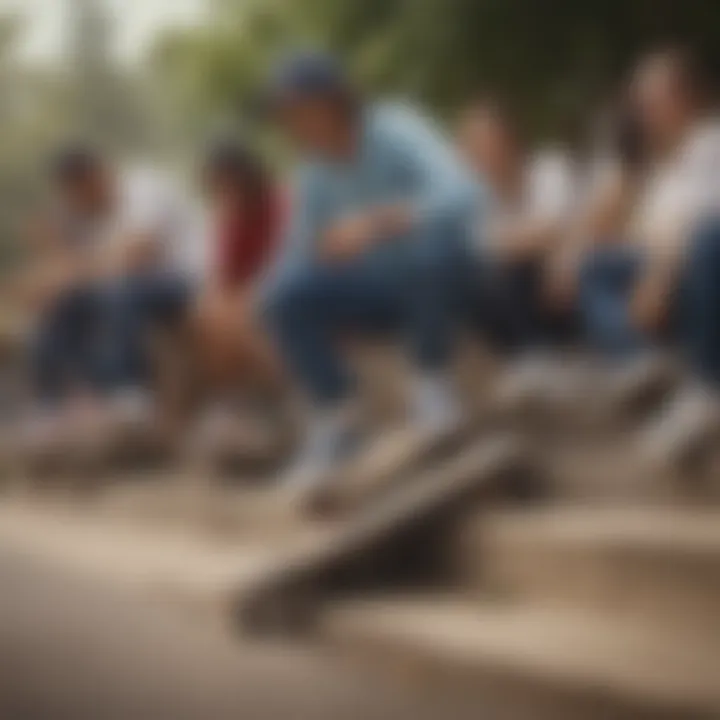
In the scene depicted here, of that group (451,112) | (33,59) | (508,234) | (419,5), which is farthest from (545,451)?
(33,59)

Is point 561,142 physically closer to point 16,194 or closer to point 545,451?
point 545,451

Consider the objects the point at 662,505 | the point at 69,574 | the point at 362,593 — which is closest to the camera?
the point at 662,505

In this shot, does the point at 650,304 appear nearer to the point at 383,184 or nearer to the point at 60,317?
the point at 383,184

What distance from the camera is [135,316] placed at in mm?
1999

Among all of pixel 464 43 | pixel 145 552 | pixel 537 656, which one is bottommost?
pixel 537 656

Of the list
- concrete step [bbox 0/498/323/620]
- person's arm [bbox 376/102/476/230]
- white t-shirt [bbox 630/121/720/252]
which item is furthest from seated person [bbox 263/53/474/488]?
white t-shirt [bbox 630/121/720/252]

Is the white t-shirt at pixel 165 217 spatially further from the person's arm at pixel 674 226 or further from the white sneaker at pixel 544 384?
the person's arm at pixel 674 226

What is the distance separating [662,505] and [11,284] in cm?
92

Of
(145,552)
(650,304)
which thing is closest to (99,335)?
(145,552)

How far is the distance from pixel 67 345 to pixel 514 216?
0.63 metres

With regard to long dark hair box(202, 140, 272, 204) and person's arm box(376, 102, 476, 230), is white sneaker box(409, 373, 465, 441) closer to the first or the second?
person's arm box(376, 102, 476, 230)

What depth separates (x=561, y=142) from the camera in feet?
5.75

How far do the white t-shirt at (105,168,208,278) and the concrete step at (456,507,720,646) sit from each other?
51 centimetres

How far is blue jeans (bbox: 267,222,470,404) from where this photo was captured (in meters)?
1.82
